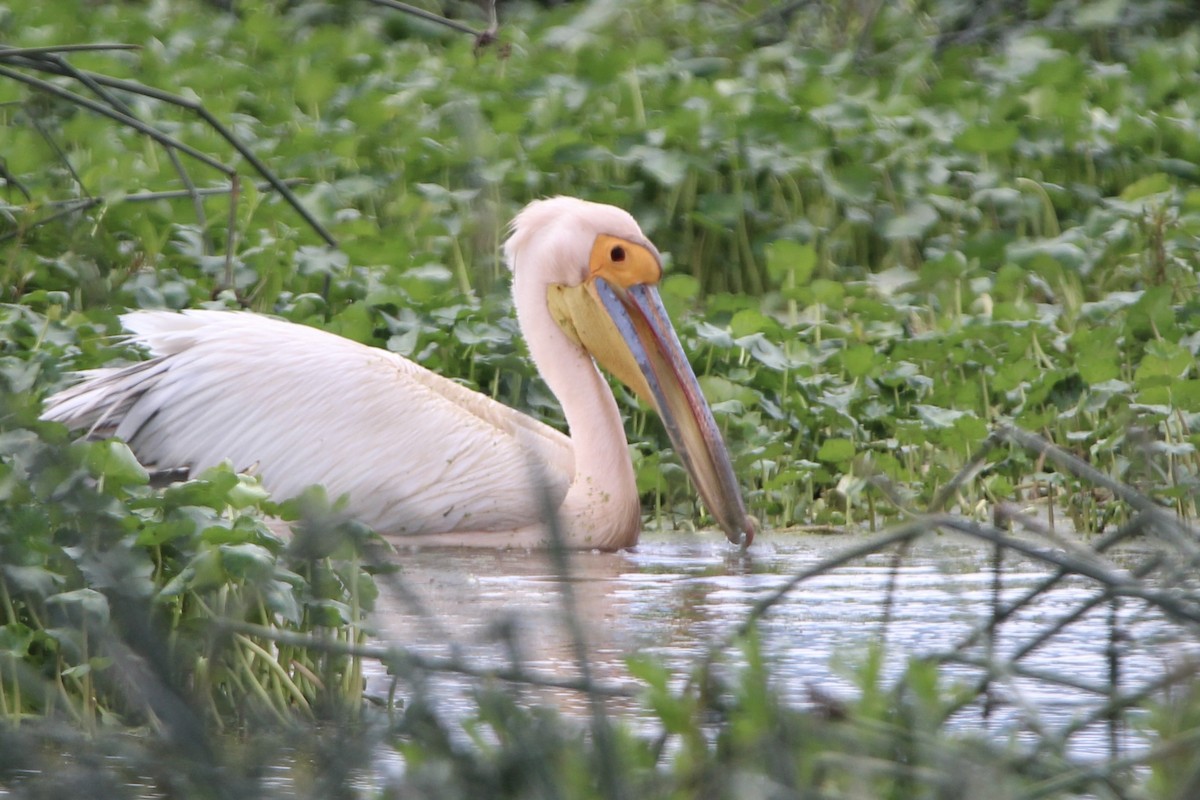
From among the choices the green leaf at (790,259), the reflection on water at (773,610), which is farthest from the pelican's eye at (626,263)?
the green leaf at (790,259)

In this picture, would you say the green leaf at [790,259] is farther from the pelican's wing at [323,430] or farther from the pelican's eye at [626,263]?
the pelican's wing at [323,430]

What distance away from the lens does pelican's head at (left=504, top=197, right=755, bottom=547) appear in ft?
17.6

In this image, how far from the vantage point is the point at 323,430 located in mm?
5004

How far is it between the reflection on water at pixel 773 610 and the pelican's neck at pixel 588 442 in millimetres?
79

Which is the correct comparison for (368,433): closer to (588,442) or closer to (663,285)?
(588,442)

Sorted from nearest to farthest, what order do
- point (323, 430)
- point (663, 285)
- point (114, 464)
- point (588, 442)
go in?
point (114, 464), point (323, 430), point (588, 442), point (663, 285)

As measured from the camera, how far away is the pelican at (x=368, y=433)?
5.00 meters

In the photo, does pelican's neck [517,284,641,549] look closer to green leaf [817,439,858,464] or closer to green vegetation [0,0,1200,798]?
green vegetation [0,0,1200,798]

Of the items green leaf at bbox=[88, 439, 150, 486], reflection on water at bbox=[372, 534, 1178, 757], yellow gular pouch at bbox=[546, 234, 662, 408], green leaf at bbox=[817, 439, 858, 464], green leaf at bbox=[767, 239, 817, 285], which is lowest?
reflection on water at bbox=[372, 534, 1178, 757]

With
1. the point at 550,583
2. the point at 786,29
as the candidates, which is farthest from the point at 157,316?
the point at 786,29

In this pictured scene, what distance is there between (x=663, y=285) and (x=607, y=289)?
0.87 meters

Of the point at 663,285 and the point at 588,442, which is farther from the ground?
the point at 663,285

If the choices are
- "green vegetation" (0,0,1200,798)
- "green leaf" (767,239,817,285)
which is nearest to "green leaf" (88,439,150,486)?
"green vegetation" (0,0,1200,798)

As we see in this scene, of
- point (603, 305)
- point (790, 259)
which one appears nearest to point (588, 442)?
point (603, 305)
